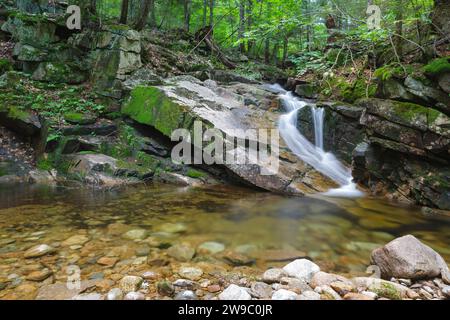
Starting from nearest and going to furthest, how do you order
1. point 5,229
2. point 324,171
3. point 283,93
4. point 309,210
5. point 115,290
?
point 115,290
point 5,229
point 309,210
point 324,171
point 283,93

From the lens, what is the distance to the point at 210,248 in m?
3.75

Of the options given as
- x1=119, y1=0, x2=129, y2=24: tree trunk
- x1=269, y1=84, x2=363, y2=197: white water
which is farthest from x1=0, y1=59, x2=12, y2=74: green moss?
x1=269, y1=84, x2=363, y2=197: white water

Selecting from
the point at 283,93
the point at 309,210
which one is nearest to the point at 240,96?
the point at 283,93

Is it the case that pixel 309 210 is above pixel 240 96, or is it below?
below

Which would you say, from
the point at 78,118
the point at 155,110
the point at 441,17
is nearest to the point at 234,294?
the point at 155,110

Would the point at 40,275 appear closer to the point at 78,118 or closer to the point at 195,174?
the point at 195,174

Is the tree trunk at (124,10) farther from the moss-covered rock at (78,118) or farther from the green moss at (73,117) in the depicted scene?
the green moss at (73,117)

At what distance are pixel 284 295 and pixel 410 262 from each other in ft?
4.64

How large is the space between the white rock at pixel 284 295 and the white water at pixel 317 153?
191 inches

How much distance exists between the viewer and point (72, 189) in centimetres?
653

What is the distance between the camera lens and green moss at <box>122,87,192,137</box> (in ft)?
25.5

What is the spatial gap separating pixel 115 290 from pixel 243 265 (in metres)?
1.41

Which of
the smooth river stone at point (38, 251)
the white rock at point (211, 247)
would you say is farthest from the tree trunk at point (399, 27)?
the smooth river stone at point (38, 251)
